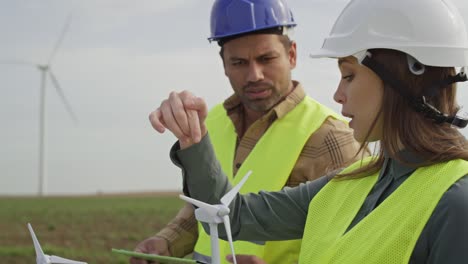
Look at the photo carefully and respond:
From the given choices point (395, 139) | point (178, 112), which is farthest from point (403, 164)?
point (178, 112)

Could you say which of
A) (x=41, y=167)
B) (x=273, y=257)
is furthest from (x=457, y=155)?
(x=41, y=167)

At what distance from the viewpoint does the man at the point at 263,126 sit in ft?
16.9

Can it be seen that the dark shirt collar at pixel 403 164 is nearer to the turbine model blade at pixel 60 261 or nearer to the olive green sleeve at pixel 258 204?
the olive green sleeve at pixel 258 204

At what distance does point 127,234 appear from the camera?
23.7m

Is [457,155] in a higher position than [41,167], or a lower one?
higher

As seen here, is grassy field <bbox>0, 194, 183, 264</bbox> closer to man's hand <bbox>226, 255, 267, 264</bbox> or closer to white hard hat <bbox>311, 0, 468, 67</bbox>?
man's hand <bbox>226, 255, 267, 264</bbox>

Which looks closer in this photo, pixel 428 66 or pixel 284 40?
pixel 428 66

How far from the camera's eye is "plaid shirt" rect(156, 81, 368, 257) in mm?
5070

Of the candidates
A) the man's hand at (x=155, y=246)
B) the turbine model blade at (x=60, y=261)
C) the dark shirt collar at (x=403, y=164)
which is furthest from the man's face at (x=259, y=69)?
the turbine model blade at (x=60, y=261)

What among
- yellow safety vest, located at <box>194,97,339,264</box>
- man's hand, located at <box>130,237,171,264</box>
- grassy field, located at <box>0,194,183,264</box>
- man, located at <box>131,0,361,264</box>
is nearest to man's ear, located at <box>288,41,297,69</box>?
man, located at <box>131,0,361,264</box>

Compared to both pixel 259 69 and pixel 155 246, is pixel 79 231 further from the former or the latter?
pixel 259 69

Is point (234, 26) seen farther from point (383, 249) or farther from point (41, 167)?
point (41, 167)

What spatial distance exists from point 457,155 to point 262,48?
7.81 feet

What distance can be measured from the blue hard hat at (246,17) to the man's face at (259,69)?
0.07 meters
